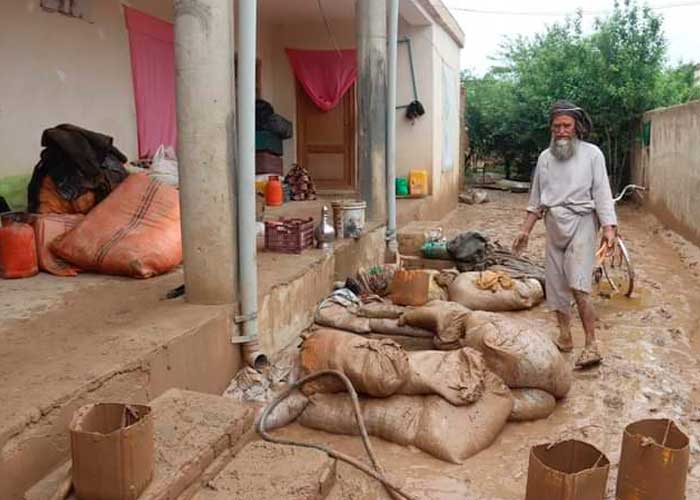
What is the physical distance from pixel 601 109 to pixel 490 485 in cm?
1296

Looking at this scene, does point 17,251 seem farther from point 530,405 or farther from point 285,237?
point 530,405

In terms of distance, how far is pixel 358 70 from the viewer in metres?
7.08

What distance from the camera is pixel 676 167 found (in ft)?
32.8

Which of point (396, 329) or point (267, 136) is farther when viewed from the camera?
point (267, 136)

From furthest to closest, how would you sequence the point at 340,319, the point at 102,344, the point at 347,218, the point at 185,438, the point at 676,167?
the point at 676,167, the point at 347,218, the point at 340,319, the point at 102,344, the point at 185,438

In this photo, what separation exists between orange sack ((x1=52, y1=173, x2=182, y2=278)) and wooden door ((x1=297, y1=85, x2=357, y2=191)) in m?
6.34

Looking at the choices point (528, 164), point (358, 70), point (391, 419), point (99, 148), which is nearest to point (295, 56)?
point (358, 70)

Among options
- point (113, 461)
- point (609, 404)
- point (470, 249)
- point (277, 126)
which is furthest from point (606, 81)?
point (113, 461)

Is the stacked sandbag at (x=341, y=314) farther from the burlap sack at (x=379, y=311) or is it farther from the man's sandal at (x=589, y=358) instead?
the man's sandal at (x=589, y=358)

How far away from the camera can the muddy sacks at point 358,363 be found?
339 centimetres

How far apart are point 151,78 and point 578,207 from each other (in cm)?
499

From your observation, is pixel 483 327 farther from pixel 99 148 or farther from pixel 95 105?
pixel 95 105

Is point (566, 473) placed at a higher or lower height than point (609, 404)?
higher

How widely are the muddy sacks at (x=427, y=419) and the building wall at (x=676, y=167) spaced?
6319 millimetres
